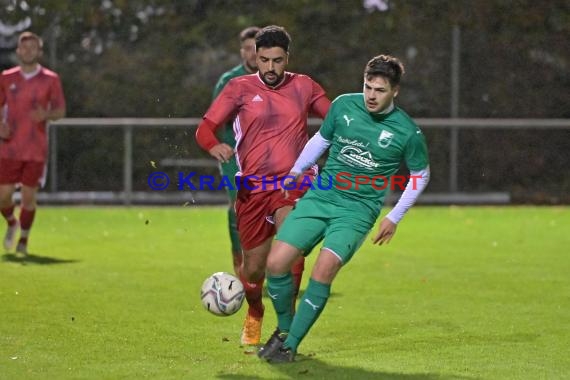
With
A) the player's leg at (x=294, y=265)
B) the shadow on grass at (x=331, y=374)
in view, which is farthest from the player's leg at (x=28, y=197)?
the shadow on grass at (x=331, y=374)

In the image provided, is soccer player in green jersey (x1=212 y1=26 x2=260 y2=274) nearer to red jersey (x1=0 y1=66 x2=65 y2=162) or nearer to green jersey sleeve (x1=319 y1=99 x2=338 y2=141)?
green jersey sleeve (x1=319 y1=99 x2=338 y2=141)

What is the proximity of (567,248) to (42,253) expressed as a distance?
5449 millimetres

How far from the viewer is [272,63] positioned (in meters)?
8.43

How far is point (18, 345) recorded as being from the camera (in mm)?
8266

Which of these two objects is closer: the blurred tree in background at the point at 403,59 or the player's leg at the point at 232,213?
the player's leg at the point at 232,213

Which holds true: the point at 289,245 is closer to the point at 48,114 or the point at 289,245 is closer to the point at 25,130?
the point at 48,114

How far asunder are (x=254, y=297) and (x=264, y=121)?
44.0 inches

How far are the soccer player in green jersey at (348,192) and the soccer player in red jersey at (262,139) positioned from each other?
511 mm

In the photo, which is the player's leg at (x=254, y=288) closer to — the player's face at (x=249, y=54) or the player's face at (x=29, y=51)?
the player's face at (x=249, y=54)

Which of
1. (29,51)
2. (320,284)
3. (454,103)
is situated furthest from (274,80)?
(454,103)

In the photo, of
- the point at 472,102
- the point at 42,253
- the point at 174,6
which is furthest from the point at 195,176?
the point at 42,253

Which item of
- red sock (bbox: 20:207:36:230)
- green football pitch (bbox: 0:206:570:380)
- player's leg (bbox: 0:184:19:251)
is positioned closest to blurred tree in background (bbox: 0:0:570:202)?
green football pitch (bbox: 0:206:570:380)

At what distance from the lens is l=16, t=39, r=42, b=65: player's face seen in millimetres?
13367

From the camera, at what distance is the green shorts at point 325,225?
25.3ft
